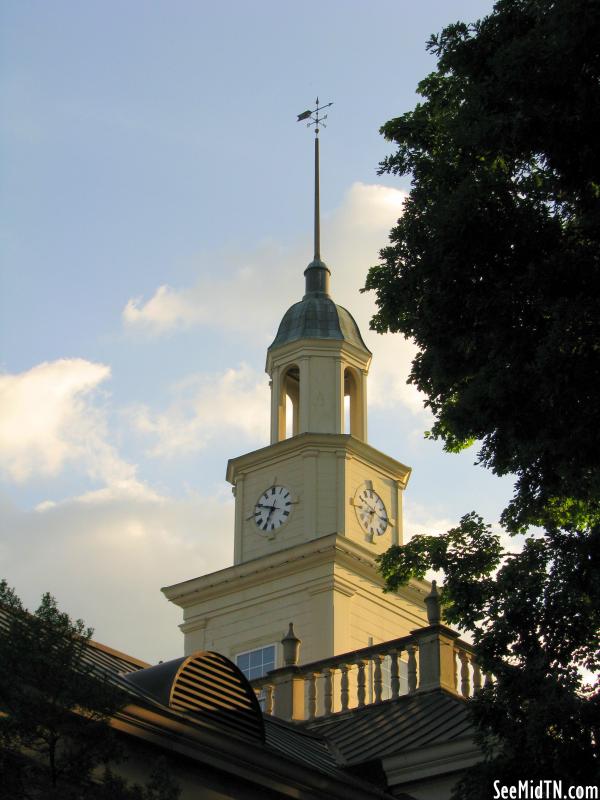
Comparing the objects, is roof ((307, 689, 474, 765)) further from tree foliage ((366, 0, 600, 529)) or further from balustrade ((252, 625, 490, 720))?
tree foliage ((366, 0, 600, 529))

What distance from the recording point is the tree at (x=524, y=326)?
48.5 ft

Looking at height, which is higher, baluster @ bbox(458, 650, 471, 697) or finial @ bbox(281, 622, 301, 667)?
finial @ bbox(281, 622, 301, 667)

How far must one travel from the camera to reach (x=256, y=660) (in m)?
37.4

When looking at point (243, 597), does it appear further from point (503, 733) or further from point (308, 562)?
point (503, 733)

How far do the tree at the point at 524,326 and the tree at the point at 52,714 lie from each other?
3.91 meters

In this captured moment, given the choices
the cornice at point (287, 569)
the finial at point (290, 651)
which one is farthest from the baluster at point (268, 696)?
the cornice at point (287, 569)

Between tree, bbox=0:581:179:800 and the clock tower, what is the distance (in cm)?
2332

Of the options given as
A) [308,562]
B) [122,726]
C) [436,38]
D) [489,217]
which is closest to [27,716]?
[122,726]

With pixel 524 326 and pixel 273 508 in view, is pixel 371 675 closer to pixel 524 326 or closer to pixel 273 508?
pixel 524 326

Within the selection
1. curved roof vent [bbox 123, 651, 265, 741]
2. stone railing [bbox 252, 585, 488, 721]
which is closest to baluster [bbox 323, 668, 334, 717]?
stone railing [bbox 252, 585, 488, 721]

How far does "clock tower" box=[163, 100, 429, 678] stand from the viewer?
122 ft

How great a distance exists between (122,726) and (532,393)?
494 cm

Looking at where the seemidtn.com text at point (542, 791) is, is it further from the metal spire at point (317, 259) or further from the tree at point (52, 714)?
the metal spire at point (317, 259)

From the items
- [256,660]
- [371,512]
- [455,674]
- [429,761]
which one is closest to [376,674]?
[455,674]
